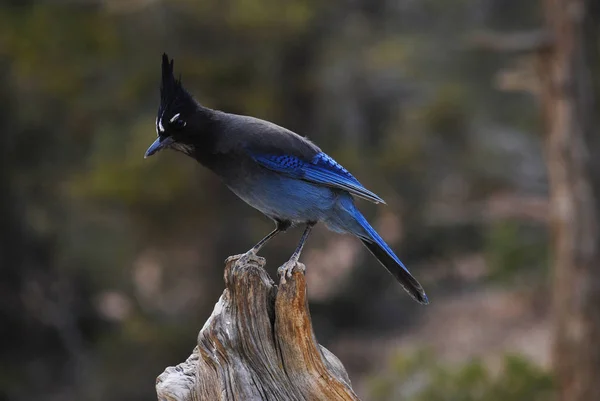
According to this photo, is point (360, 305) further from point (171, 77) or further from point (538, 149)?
point (171, 77)

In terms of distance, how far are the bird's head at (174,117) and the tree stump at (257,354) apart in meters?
0.71

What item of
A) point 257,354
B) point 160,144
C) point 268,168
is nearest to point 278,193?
point 268,168

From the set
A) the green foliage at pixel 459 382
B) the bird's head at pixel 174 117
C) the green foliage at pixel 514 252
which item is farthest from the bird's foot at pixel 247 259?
the green foliage at pixel 514 252

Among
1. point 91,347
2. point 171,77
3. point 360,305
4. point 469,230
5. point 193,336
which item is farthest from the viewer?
point 469,230

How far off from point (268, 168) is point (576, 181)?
400 cm

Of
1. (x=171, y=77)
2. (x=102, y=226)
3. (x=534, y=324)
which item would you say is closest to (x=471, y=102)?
(x=534, y=324)

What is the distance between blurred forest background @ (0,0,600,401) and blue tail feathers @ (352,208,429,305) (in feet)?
10.8

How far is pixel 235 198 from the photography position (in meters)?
8.46

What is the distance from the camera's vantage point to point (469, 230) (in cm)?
1166

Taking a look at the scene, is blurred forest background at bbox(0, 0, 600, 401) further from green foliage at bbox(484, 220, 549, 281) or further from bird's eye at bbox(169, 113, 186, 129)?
bird's eye at bbox(169, 113, 186, 129)

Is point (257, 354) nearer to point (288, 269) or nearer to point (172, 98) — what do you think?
point (288, 269)

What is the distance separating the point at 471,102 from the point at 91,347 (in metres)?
5.83

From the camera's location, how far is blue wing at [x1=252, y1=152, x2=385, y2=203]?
3.46m

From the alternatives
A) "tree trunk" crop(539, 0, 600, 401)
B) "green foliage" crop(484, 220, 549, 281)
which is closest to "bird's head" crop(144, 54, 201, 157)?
"tree trunk" crop(539, 0, 600, 401)
